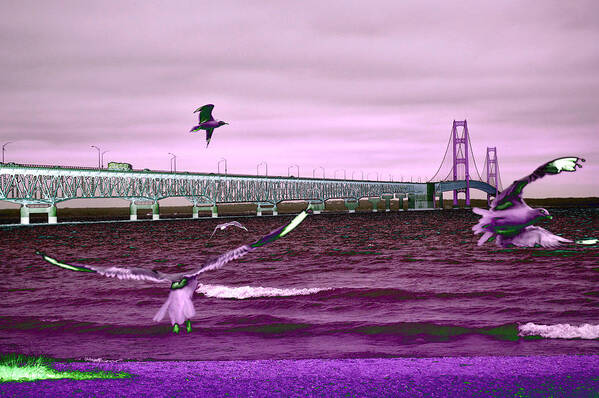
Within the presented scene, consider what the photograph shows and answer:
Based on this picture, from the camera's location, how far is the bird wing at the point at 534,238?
4.37 metres

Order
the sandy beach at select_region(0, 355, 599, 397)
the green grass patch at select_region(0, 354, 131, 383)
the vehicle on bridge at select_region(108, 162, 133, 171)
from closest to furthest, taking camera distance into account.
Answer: the sandy beach at select_region(0, 355, 599, 397), the green grass patch at select_region(0, 354, 131, 383), the vehicle on bridge at select_region(108, 162, 133, 171)

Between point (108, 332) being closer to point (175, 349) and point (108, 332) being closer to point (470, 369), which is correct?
point (175, 349)

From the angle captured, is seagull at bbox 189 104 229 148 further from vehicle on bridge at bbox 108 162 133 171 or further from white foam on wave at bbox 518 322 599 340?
vehicle on bridge at bbox 108 162 133 171

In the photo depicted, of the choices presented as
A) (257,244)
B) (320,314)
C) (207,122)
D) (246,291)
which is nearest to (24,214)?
(246,291)

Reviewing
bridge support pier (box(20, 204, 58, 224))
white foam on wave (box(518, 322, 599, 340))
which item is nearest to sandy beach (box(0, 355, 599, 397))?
white foam on wave (box(518, 322, 599, 340))

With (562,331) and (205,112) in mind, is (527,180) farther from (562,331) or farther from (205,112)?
(562,331)

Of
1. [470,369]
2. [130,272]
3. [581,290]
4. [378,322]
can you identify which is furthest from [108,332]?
[581,290]

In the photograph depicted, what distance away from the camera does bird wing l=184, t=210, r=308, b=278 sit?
4406 mm

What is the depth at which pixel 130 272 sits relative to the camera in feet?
18.9

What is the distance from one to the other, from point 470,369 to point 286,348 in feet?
15.5

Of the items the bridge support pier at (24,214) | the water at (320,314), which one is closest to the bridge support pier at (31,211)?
the bridge support pier at (24,214)

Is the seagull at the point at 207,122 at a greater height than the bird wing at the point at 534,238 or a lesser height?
greater

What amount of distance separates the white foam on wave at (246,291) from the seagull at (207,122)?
857 cm

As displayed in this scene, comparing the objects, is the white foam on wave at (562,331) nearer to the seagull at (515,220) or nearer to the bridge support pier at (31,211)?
the seagull at (515,220)
